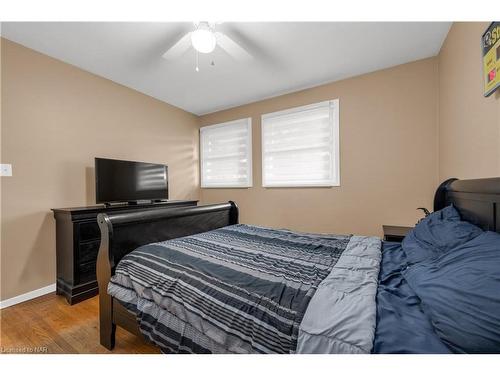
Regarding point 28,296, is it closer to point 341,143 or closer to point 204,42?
point 204,42

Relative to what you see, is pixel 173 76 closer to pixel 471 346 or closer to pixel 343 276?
pixel 343 276

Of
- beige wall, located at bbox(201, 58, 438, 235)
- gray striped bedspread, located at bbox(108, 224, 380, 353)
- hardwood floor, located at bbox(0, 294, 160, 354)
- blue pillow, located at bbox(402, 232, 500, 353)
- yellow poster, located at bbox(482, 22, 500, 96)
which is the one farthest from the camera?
beige wall, located at bbox(201, 58, 438, 235)

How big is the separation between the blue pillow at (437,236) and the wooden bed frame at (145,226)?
0.29 ft

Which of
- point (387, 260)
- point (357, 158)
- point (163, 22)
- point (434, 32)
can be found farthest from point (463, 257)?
point (163, 22)

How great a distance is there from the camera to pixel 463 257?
0.88 metres

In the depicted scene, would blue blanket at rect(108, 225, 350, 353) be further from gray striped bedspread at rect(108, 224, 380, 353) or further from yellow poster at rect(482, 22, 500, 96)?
yellow poster at rect(482, 22, 500, 96)

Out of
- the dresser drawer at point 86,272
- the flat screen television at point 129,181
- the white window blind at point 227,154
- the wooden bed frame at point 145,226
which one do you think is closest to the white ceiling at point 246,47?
the white window blind at point 227,154

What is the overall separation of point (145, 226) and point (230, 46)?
1771 mm

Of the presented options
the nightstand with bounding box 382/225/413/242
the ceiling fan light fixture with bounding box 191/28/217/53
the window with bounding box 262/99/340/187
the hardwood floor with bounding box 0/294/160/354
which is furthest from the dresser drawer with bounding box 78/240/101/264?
the nightstand with bounding box 382/225/413/242

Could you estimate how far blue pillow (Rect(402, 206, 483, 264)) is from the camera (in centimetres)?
109

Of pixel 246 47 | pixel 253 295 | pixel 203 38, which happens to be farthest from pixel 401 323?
pixel 246 47

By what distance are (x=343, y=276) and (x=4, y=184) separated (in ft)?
9.94

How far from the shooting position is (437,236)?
123 centimetres

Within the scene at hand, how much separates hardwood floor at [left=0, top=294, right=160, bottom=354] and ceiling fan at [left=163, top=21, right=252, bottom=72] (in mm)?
2258
